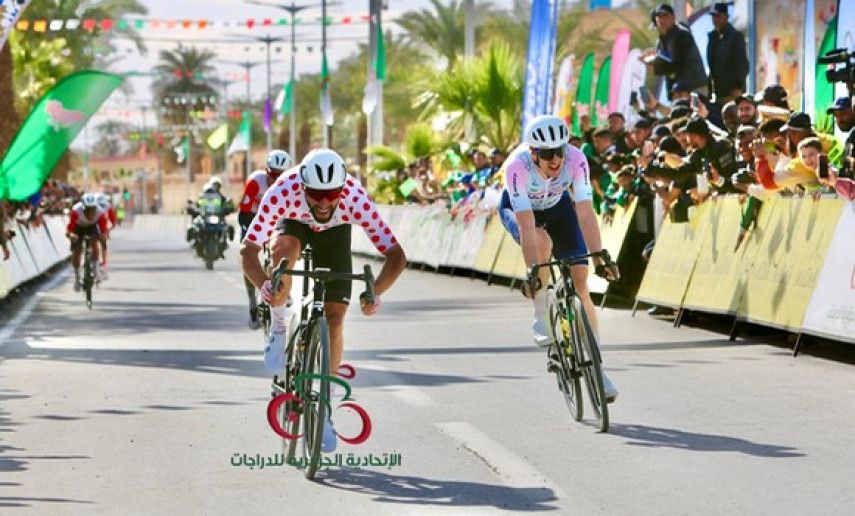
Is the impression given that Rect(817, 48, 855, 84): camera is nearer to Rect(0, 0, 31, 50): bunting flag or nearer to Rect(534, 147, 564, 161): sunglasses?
Rect(534, 147, 564, 161): sunglasses

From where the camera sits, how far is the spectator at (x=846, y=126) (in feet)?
51.1

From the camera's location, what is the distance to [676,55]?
22156 mm

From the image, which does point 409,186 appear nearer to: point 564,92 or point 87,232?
point 564,92

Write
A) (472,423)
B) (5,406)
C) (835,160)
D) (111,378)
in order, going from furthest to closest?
(835,160) → (111,378) → (5,406) → (472,423)

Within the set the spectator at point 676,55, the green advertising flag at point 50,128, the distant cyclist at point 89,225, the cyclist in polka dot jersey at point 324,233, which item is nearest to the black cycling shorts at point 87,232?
the distant cyclist at point 89,225

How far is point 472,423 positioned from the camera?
10.5m

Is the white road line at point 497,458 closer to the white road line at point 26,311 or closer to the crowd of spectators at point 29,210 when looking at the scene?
the white road line at point 26,311

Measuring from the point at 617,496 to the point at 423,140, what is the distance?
3609 cm

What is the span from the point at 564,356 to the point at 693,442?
1.38m

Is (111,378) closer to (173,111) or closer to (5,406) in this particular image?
(5,406)

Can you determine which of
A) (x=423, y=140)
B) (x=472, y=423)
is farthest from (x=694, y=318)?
(x=423, y=140)

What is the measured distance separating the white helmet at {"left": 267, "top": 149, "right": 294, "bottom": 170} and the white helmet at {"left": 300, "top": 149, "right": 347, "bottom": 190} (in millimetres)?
6674

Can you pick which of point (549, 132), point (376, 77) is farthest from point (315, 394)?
point (376, 77)

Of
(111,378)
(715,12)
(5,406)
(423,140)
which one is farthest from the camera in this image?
(423,140)
